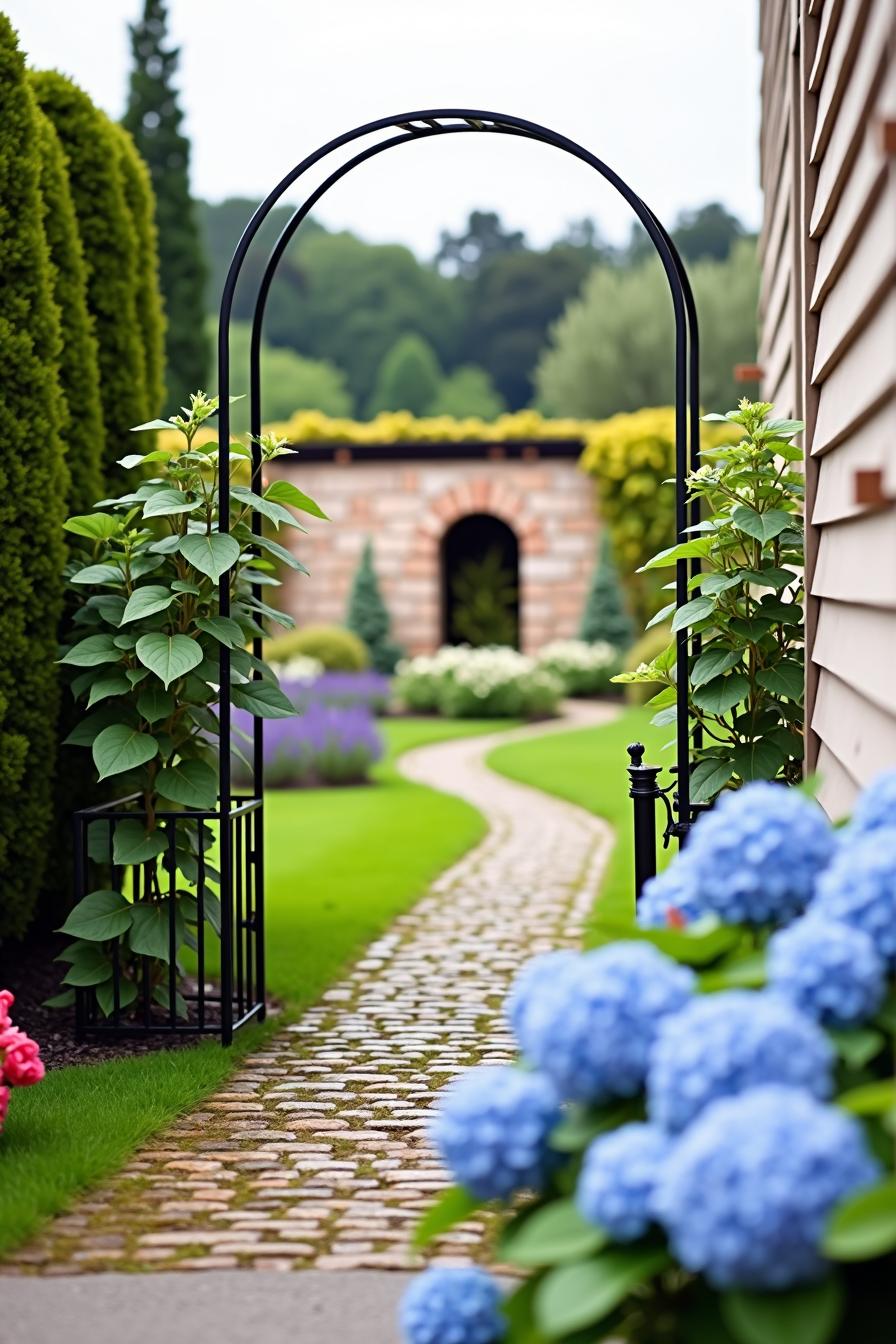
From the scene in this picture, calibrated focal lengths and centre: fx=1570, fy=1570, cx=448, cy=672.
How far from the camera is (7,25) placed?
4855 mm

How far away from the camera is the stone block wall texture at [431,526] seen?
19922mm

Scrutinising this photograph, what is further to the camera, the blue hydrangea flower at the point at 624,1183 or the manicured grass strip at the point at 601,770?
the manicured grass strip at the point at 601,770

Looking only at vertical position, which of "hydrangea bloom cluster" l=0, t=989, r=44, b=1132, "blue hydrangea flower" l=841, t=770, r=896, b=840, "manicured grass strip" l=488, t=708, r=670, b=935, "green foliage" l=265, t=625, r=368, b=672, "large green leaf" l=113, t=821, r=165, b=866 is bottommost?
"manicured grass strip" l=488, t=708, r=670, b=935

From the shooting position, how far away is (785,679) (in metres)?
4.52

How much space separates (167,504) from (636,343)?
93.0 ft

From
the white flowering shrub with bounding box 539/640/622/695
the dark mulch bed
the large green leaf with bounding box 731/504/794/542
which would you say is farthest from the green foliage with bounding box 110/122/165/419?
the white flowering shrub with bounding box 539/640/622/695

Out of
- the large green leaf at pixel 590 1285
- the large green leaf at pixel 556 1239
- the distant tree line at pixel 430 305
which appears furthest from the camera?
the distant tree line at pixel 430 305

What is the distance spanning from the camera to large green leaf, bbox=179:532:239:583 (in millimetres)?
4551

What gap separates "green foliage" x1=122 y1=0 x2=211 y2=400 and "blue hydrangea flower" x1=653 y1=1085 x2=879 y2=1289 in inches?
799

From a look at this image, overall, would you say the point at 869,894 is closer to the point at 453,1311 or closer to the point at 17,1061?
the point at 453,1311

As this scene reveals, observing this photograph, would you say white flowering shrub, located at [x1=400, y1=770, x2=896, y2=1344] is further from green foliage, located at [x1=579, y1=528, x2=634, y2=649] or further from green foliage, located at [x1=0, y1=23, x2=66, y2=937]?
green foliage, located at [x1=579, y1=528, x2=634, y2=649]

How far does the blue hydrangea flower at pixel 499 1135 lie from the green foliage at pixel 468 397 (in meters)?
37.6

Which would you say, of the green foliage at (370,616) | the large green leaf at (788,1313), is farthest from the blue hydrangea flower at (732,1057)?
the green foliage at (370,616)

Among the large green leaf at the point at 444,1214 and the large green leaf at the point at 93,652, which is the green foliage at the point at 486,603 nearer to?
the large green leaf at the point at 93,652
